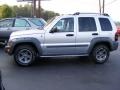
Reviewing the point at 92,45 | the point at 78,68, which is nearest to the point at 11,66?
the point at 78,68

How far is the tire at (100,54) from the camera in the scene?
414 inches

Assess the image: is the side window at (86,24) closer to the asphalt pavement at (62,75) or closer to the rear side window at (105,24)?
the rear side window at (105,24)

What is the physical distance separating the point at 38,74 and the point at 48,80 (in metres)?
0.83

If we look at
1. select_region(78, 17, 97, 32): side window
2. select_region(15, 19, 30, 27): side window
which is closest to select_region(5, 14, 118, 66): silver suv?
select_region(78, 17, 97, 32): side window

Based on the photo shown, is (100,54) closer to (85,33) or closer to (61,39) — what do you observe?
(85,33)

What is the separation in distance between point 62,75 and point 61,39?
5.72ft

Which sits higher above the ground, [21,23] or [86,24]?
[21,23]

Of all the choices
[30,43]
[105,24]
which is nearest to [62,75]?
[30,43]

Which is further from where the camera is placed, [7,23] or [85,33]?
[7,23]

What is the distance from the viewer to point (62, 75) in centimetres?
862

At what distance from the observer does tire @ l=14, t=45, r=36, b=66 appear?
392 inches

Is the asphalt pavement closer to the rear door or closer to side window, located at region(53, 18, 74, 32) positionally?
the rear door

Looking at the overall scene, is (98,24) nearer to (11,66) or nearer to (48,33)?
(48,33)

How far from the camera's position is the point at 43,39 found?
9.88 meters
